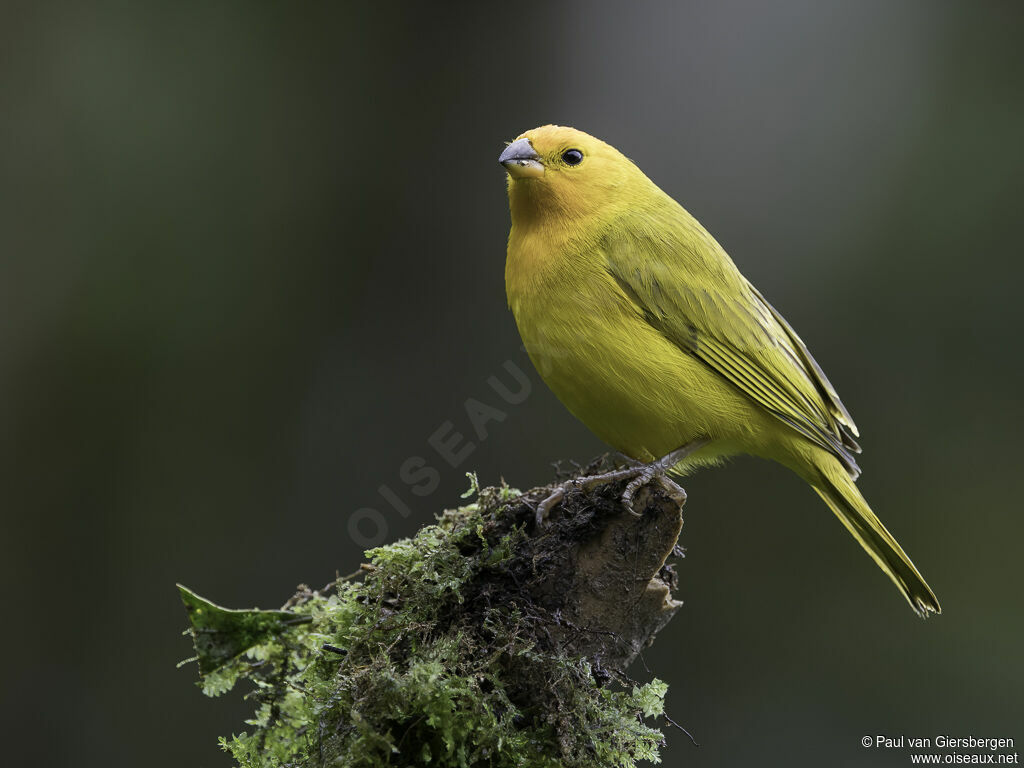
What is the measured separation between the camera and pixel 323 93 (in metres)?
5.81

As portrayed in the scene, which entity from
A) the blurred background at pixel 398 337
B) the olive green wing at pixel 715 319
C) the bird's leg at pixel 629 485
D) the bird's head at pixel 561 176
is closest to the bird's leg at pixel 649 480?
the bird's leg at pixel 629 485

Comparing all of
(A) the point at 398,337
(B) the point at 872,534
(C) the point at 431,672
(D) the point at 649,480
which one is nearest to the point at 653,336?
(D) the point at 649,480

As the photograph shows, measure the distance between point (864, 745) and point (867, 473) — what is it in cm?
159

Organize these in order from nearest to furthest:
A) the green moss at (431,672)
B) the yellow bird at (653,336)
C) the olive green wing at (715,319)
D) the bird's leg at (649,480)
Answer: the green moss at (431,672)
the bird's leg at (649,480)
the yellow bird at (653,336)
the olive green wing at (715,319)

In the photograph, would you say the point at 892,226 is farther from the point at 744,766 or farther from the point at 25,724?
the point at 25,724

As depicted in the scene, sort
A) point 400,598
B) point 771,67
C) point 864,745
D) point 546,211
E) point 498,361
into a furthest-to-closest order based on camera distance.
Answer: point 771,67
point 498,361
point 864,745
point 546,211
point 400,598

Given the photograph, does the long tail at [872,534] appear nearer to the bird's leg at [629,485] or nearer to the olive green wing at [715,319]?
the olive green wing at [715,319]

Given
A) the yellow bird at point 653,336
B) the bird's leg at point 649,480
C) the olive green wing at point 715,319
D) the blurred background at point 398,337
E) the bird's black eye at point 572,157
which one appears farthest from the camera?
the blurred background at point 398,337

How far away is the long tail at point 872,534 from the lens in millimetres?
3674

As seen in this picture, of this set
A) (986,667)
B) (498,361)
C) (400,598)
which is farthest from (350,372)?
(986,667)

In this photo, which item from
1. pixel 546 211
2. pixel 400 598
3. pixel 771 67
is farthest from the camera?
pixel 771 67

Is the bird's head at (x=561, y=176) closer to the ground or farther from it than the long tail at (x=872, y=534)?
farther from it

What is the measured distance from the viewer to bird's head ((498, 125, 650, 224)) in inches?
147

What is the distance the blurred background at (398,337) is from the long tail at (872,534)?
5.04ft
